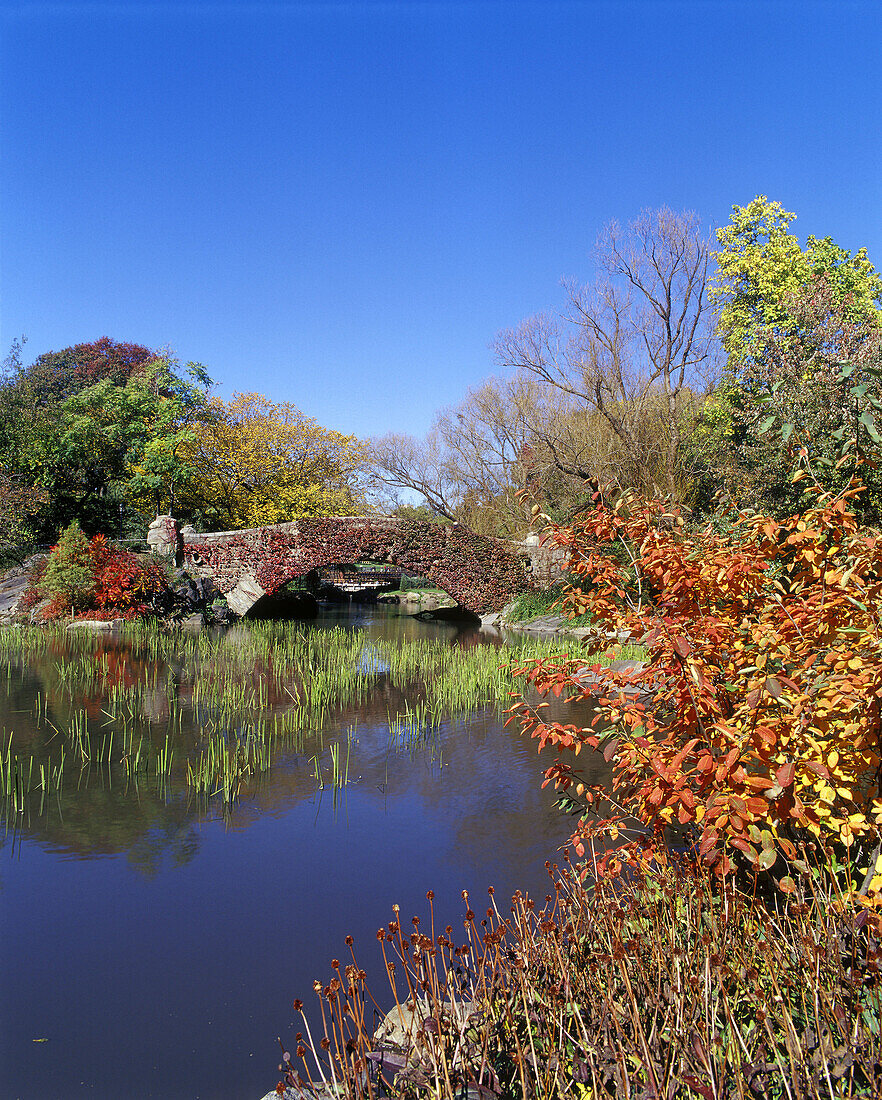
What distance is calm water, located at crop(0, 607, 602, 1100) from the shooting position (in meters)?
3.15

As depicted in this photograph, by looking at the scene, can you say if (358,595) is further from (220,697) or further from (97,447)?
(220,697)

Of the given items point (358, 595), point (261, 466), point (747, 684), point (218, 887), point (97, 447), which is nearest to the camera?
point (747, 684)

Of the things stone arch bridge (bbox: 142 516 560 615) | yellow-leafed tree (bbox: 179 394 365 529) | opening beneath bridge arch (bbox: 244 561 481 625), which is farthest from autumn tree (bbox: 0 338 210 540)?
opening beneath bridge arch (bbox: 244 561 481 625)

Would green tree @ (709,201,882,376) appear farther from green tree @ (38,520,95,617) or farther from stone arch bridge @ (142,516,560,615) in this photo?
green tree @ (38,520,95,617)

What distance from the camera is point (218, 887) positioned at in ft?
14.9

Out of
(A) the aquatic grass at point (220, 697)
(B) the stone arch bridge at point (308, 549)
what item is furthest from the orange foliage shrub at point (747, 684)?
(B) the stone arch bridge at point (308, 549)

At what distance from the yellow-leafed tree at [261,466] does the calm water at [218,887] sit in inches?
657

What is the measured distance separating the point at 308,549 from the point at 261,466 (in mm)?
5595

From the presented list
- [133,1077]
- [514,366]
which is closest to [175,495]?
[514,366]

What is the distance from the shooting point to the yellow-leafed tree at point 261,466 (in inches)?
950

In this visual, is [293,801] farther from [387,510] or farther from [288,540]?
[387,510]

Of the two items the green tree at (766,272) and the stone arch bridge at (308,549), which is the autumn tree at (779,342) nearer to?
the green tree at (766,272)

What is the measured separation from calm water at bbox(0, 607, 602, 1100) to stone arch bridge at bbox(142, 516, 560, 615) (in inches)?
481

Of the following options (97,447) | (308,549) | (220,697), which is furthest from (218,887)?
(97,447)
